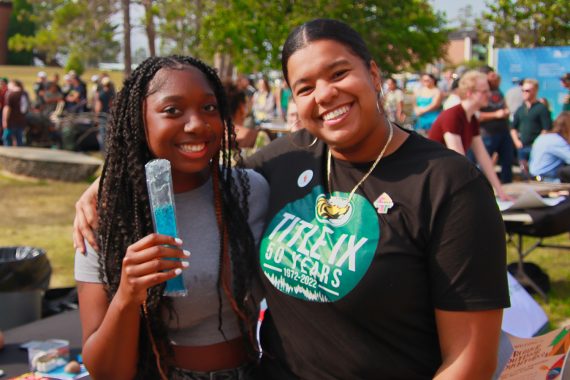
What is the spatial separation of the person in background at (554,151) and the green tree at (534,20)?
40.3 feet

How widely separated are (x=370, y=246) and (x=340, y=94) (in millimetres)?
442

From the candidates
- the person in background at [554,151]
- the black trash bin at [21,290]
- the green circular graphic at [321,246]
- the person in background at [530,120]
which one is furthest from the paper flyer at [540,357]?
the person in background at [530,120]

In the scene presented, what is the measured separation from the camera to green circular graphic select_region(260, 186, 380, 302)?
71.1 inches

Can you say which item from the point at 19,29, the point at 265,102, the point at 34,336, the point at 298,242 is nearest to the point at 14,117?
the point at 265,102

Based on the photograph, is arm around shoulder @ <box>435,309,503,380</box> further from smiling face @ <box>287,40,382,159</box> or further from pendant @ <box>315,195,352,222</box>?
smiling face @ <box>287,40,382,159</box>

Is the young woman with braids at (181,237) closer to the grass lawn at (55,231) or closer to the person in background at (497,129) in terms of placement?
the grass lawn at (55,231)

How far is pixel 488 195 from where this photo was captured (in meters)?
1.72

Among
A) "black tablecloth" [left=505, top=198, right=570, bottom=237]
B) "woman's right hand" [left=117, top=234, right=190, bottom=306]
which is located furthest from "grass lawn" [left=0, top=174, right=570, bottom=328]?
"woman's right hand" [left=117, top=234, right=190, bottom=306]

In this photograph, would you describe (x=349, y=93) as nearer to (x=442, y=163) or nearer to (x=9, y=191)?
(x=442, y=163)

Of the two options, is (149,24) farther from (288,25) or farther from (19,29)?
(19,29)

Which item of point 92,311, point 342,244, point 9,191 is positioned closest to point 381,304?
point 342,244

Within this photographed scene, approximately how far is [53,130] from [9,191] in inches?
213

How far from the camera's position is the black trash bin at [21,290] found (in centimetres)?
435

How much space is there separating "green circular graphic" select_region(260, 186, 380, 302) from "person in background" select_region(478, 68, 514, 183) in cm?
835
